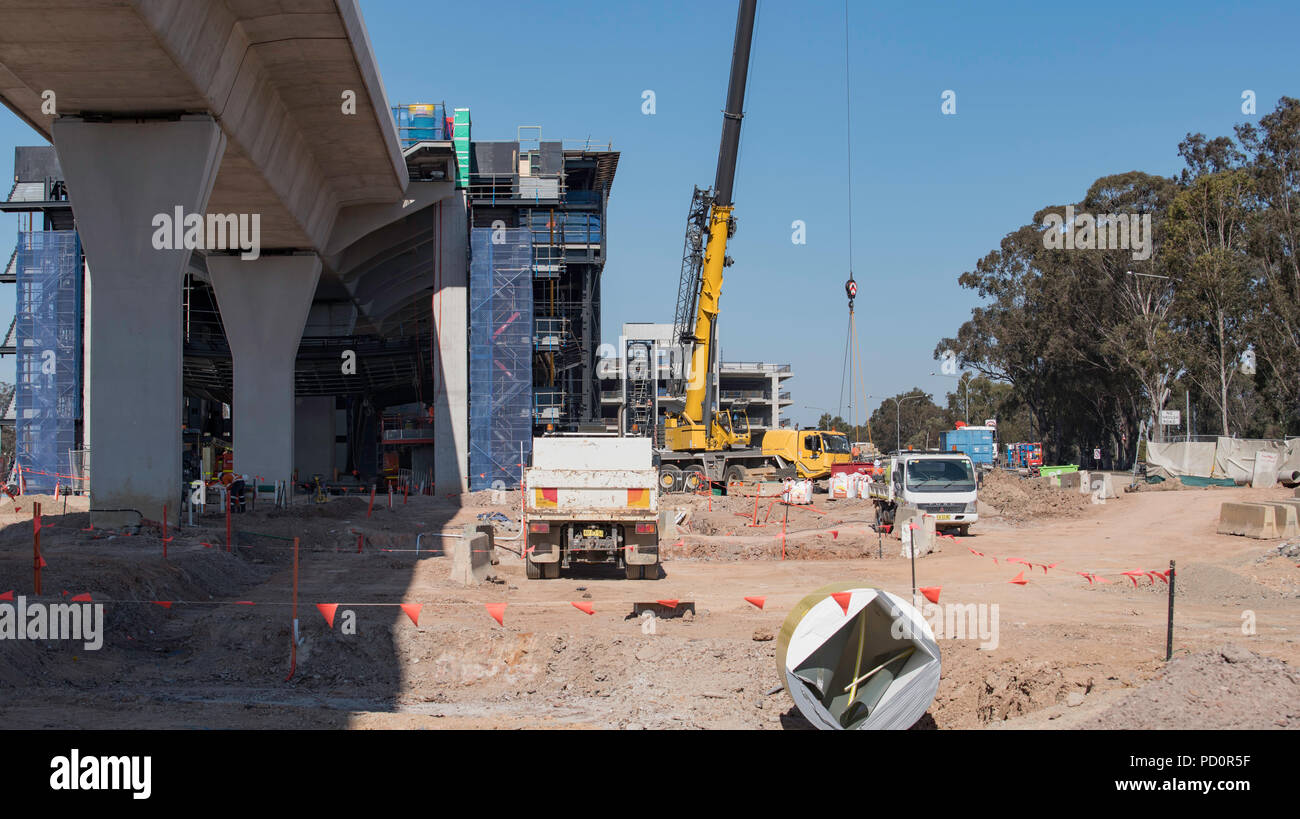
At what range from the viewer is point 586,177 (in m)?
57.1

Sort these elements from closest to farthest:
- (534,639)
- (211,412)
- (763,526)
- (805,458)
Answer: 1. (534,639)
2. (763,526)
3. (805,458)
4. (211,412)

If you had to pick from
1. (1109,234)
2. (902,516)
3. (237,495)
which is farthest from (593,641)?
(1109,234)

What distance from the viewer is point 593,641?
37.9ft

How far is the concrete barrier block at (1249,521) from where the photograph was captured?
21.9 metres

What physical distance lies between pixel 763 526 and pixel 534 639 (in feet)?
55.9

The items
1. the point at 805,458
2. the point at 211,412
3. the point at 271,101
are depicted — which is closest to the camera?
the point at 271,101

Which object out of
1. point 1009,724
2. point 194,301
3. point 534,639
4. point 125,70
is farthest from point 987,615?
point 194,301

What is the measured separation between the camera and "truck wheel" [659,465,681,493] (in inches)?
1512

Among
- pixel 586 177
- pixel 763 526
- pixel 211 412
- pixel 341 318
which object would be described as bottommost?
pixel 763 526

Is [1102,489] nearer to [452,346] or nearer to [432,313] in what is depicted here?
[452,346]

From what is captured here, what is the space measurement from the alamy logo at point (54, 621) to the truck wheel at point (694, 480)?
28.0m

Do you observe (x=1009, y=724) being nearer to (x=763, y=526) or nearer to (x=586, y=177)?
(x=763, y=526)

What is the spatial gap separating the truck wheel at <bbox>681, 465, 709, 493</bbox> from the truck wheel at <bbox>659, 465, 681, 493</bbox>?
20cm
